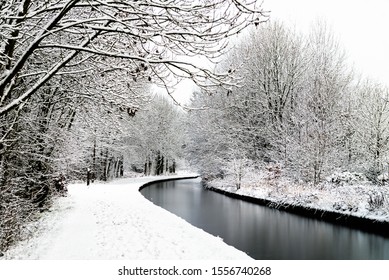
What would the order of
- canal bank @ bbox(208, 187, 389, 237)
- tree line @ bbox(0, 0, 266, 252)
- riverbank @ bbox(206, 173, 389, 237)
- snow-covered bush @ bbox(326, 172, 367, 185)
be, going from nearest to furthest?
tree line @ bbox(0, 0, 266, 252) → canal bank @ bbox(208, 187, 389, 237) → riverbank @ bbox(206, 173, 389, 237) → snow-covered bush @ bbox(326, 172, 367, 185)

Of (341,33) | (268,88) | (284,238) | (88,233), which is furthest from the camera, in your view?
(268,88)

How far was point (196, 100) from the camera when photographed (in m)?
33.0

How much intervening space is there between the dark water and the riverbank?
57 cm

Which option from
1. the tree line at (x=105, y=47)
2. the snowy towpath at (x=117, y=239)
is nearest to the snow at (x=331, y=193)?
the snowy towpath at (x=117, y=239)

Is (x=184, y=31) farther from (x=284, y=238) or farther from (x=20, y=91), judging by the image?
(x=284, y=238)

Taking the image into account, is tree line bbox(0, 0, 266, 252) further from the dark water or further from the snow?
the snow

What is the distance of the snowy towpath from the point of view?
623 cm

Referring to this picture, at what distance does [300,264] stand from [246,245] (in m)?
5.35

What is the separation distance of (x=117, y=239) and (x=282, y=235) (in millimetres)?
5810

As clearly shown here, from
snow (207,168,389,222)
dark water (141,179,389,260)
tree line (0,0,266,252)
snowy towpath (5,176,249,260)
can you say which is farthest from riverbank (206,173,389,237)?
tree line (0,0,266,252)

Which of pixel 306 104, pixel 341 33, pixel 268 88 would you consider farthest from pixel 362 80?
pixel 306 104

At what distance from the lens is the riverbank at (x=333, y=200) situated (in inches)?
448

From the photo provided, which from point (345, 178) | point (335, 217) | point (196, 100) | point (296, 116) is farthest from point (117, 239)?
point (196, 100)

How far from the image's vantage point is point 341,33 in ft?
75.8
